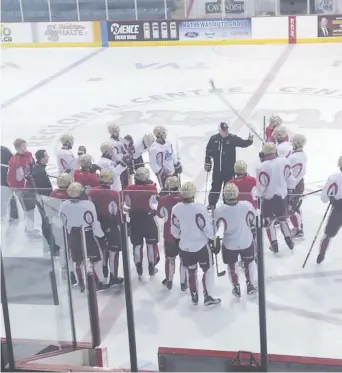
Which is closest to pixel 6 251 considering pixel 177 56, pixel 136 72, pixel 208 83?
pixel 208 83

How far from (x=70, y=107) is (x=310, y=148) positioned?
12.9ft

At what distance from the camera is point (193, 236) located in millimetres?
4082

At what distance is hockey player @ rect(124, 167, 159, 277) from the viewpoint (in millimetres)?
3754

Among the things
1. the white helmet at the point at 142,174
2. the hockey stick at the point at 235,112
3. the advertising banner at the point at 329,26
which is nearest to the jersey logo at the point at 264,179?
the white helmet at the point at 142,174

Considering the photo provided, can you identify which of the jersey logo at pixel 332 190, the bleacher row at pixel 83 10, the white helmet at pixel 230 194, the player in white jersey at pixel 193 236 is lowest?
the player in white jersey at pixel 193 236

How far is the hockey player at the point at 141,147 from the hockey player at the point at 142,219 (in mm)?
1483

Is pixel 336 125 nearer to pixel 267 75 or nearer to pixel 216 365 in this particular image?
pixel 267 75

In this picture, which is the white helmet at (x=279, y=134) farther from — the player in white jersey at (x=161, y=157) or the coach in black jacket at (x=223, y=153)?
the player in white jersey at (x=161, y=157)

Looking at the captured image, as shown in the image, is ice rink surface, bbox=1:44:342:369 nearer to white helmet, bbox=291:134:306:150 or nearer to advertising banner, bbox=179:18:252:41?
advertising banner, bbox=179:18:252:41

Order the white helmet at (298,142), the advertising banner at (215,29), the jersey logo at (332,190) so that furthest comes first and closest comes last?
the advertising banner at (215,29) → the white helmet at (298,142) → the jersey logo at (332,190)

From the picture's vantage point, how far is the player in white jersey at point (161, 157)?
18.9ft

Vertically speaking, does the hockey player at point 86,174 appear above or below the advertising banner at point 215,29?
below

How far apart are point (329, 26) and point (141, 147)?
842cm

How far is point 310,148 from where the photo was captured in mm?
7523
